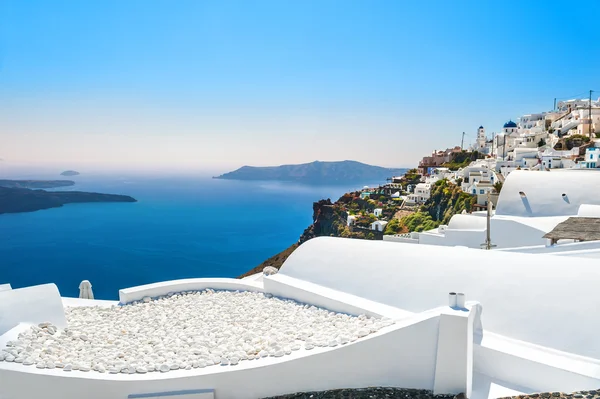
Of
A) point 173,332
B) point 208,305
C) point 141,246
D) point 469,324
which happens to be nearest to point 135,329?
point 173,332

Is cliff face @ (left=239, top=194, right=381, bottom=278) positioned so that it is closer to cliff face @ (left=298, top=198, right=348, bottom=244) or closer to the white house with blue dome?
cliff face @ (left=298, top=198, right=348, bottom=244)

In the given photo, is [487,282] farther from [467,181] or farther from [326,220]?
[326,220]

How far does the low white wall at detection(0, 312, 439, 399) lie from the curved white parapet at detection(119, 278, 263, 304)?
3.29 metres

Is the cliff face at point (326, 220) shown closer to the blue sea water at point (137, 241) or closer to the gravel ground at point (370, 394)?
the blue sea water at point (137, 241)

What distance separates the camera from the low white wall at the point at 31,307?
21.4 ft

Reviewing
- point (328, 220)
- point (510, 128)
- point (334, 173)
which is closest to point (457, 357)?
point (328, 220)

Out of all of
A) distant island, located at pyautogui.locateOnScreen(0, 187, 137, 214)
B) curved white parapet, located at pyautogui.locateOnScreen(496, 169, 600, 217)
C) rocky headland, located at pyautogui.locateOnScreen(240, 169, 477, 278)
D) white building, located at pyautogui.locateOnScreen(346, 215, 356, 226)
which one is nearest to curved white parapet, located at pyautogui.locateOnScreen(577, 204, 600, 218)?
curved white parapet, located at pyautogui.locateOnScreen(496, 169, 600, 217)

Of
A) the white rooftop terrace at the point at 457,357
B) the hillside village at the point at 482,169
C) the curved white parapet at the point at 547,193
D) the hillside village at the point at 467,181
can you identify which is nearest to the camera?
the white rooftop terrace at the point at 457,357

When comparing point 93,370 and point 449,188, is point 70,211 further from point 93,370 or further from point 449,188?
point 93,370

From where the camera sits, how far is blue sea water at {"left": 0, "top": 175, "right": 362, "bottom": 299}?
49.7 meters

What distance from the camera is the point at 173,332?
6.74m

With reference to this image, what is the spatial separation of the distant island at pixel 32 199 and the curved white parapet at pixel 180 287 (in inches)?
2330

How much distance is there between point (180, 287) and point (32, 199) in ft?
217

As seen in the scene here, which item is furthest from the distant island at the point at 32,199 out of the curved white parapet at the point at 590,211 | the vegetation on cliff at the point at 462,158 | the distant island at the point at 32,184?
the curved white parapet at the point at 590,211
